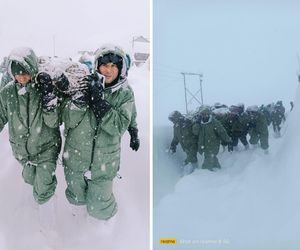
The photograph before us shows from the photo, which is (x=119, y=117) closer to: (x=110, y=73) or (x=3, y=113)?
(x=110, y=73)

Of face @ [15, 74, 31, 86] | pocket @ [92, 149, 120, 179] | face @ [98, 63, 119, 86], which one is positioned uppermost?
face @ [98, 63, 119, 86]

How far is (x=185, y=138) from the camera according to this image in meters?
2.22

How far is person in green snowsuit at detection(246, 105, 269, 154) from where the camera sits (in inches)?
88.0

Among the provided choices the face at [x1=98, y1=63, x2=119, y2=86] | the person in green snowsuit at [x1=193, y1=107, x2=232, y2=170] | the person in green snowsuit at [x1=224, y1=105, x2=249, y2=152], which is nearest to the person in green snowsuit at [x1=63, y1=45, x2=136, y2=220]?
the face at [x1=98, y1=63, x2=119, y2=86]

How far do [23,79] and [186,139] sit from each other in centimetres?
72

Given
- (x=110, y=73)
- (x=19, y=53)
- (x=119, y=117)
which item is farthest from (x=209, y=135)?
(x=19, y=53)

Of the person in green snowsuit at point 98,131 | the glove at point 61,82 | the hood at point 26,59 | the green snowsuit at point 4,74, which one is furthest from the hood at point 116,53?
the green snowsuit at point 4,74

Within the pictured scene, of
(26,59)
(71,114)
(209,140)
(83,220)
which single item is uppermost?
(26,59)

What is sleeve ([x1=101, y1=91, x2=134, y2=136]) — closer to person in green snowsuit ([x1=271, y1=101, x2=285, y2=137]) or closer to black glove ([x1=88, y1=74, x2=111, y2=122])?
black glove ([x1=88, y1=74, x2=111, y2=122])

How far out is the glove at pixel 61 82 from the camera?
2096 millimetres

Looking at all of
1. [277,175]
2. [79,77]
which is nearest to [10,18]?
[79,77]

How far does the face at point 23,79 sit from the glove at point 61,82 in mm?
103

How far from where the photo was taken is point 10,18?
2135 millimetres

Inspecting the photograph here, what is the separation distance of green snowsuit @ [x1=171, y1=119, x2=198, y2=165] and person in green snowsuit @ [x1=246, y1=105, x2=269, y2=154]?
0.24 meters
